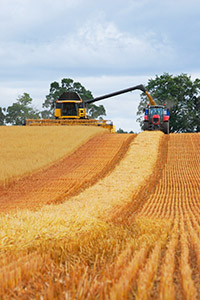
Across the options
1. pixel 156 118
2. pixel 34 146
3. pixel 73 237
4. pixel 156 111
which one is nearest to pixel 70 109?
pixel 156 111

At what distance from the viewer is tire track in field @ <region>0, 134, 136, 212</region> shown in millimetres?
11500

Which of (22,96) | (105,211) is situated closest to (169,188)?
(105,211)

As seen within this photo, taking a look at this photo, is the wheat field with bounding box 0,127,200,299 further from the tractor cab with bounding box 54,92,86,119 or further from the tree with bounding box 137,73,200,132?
the tree with bounding box 137,73,200,132

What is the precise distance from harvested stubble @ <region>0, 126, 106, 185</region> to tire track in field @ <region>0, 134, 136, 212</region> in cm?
46

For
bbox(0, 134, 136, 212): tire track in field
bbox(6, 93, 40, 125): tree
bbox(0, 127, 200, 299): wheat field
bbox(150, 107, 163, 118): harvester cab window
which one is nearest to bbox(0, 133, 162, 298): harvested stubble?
bbox(0, 127, 200, 299): wheat field

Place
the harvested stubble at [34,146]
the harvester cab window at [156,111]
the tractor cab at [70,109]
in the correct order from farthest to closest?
the tractor cab at [70,109]
the harvester cab window at [156,111]
the harvested stubble at [34,146]

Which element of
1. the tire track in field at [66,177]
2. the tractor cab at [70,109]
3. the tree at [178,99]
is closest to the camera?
the tire track in field at [66,177]

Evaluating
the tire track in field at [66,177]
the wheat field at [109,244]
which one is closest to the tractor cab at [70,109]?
the tire track in field at [66,177]

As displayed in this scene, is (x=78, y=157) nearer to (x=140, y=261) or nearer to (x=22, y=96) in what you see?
(x=140, y=261)

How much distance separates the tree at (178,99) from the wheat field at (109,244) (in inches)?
1534

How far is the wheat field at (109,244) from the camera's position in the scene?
375 centimetres

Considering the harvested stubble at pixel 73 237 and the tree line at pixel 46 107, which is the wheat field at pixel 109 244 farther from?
the tree line at pixel 46 107

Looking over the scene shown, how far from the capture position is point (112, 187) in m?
12.7

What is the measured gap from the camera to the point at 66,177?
14961 mm
